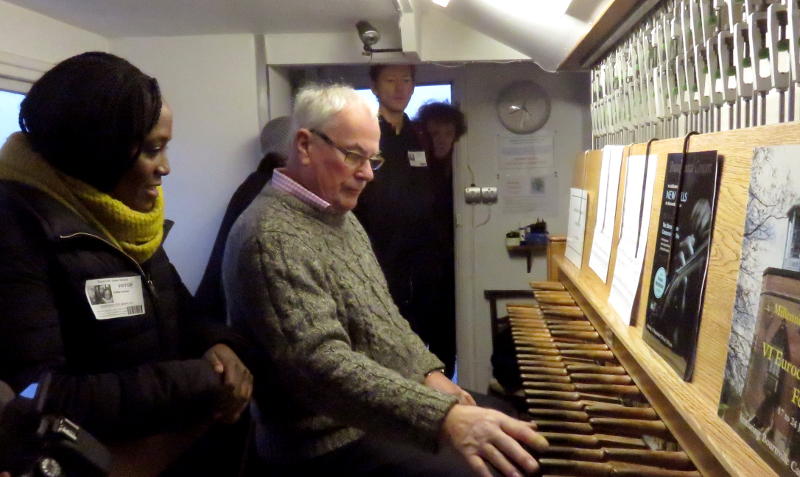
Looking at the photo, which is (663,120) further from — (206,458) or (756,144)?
(206,458)

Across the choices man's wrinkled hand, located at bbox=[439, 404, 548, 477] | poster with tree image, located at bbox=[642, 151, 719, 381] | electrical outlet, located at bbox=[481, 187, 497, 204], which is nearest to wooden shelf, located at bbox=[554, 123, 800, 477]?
poster with tree image, located at bbox=[642, 151, 719, 381]

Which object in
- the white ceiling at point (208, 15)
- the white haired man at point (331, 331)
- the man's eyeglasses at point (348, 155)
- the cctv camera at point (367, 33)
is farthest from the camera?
the cctv camera at point (367, 33)

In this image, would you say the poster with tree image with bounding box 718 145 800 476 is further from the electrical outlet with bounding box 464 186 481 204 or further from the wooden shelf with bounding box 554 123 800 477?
the electrical outlet with bounding box 464 186 481 204

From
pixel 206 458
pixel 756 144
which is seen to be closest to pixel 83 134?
pixel 206 458

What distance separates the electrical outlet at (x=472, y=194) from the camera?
362 cm

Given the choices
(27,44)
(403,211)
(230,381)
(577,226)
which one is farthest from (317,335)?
(27,44)

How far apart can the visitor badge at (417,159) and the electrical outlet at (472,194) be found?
502 mm

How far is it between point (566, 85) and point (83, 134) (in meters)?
2.92

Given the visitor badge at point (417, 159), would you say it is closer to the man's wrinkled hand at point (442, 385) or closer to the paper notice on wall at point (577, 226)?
the paper notice on wall at point (577, 226)

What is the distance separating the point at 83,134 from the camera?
3.37 ft

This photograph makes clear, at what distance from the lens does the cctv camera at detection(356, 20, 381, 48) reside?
111 inches

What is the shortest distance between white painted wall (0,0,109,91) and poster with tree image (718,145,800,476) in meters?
2.44

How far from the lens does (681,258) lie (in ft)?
3.29

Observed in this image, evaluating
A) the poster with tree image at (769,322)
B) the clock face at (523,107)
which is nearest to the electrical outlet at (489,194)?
the clock face at (523,107)
